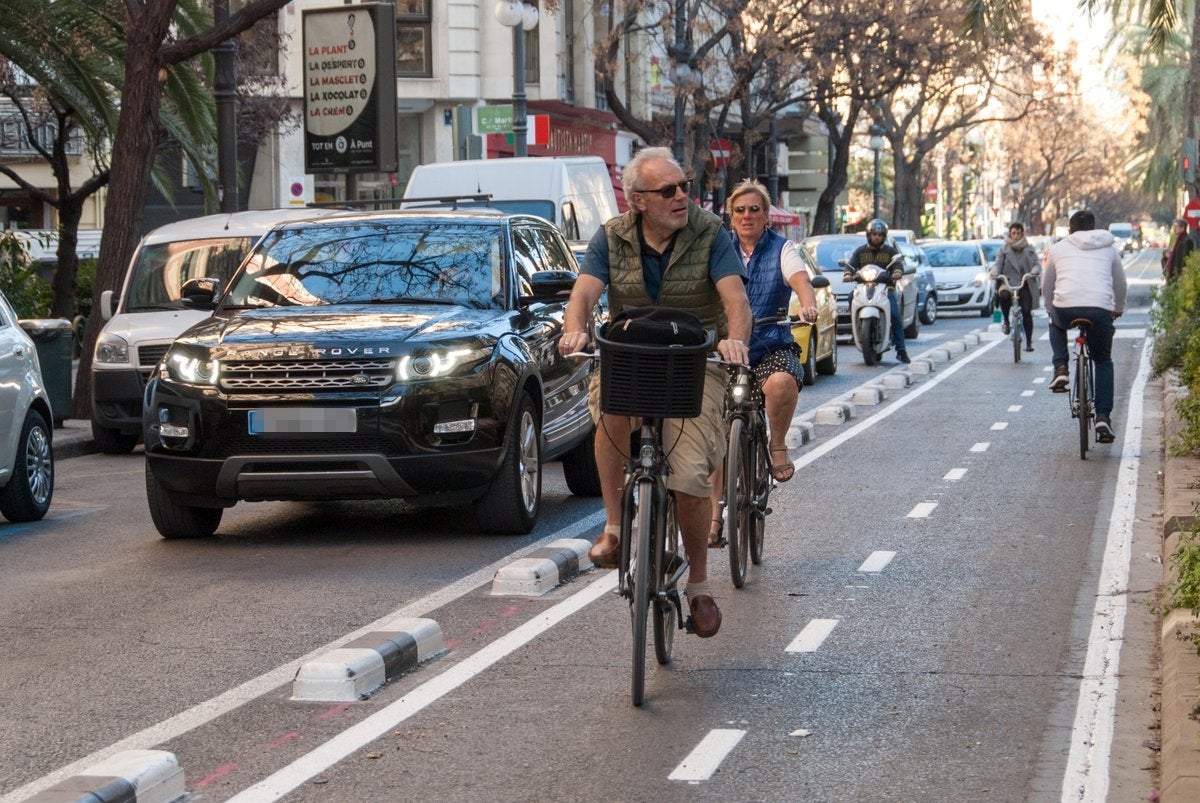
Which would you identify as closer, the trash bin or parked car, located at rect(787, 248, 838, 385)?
the trash bin

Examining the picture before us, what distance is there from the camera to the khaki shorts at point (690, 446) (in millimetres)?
6941

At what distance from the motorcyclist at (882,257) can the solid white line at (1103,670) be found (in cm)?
1264

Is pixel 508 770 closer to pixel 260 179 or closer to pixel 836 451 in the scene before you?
pixel 836 451

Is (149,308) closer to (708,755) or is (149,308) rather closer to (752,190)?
(752,190)

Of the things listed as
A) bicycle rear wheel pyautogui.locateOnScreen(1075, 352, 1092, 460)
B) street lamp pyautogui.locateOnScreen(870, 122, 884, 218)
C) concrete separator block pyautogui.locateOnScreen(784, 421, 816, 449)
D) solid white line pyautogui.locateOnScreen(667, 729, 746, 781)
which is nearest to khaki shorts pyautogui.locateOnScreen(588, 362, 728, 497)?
solid white line pyautogui.locateOnScreen(667, 729, 746, 781)

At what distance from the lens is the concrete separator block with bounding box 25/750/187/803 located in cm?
533

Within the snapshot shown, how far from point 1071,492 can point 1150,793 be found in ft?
23.6

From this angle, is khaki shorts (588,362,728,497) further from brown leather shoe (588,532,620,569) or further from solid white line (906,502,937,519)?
solid white line (906,502,937,519)

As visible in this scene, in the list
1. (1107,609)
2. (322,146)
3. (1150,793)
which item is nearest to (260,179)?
(322,146)

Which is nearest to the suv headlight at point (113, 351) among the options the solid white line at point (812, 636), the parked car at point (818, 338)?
the parked car at point (818, 338)

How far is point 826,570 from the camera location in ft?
31.8

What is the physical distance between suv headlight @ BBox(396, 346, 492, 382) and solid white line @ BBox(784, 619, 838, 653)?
276 centimetres

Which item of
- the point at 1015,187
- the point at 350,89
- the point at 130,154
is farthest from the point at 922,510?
the point at 1015,187

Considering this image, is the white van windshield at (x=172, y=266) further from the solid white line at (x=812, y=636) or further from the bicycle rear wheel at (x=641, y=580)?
the bicycle rear wheel at (x=641, y=580)
